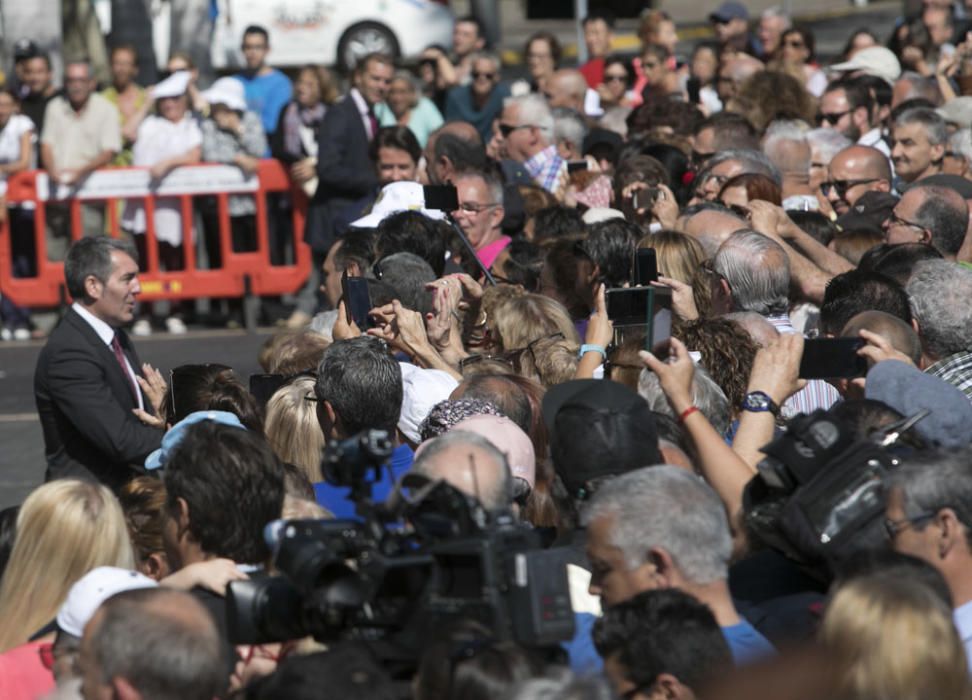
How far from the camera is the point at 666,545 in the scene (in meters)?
4.19

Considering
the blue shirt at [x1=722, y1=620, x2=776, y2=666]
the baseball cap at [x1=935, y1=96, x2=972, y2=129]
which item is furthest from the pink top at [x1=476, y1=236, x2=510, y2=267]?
the blue shirt at [x1=722, y1=620, x2=776, y2=666]

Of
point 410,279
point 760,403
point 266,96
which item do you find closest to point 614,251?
point 410,279

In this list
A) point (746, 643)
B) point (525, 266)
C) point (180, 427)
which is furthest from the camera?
point (525, 266)

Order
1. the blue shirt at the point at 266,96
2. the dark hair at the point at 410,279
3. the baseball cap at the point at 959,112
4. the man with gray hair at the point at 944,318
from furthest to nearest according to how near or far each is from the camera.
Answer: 1. the blue shirt at the point at 266,96
2. the baseball cap at the point at 959,112
3. the dark hair at the point at 410,279
4. the man with gray hair at the point at 944,318

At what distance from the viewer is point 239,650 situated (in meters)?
4.34

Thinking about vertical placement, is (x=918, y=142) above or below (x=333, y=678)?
above

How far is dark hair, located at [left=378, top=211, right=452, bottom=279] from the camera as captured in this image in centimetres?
817

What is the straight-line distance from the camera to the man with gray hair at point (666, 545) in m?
4.18

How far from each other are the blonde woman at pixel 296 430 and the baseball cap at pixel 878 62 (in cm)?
884

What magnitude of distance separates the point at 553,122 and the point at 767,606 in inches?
311

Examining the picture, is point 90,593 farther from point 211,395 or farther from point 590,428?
point 211,395

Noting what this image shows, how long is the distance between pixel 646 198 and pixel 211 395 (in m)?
3.68

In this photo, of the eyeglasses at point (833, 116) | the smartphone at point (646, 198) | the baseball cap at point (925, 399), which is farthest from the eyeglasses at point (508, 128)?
the baseball cap at point (925, 399)

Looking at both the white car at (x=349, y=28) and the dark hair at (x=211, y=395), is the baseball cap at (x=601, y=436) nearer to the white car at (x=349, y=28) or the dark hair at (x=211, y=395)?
the dark hair at (x=211, y=395)
